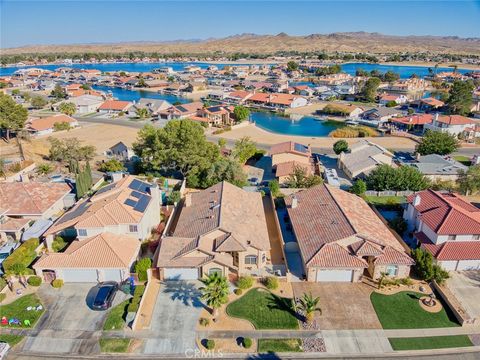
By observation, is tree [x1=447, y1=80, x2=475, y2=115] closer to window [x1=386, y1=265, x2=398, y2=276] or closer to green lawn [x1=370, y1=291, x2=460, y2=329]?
window [x1=386, y1=265, x2=398, y2=276]

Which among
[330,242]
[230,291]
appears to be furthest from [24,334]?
[330,242]

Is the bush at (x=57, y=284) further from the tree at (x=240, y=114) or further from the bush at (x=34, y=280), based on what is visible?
the tree at (x=240, y=114)

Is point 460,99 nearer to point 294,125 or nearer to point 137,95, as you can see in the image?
point 294,125

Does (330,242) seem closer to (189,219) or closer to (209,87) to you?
(189,219)

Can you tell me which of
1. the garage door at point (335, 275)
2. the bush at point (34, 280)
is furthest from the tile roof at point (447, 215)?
the bush at point (34, 280)

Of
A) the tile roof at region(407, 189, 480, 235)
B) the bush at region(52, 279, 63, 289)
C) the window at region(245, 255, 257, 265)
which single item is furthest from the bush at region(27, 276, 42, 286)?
the tile roof at region(407, 189, 480, 235)

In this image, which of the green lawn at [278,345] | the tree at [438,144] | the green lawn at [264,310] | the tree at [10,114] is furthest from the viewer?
the tree at [438,144]

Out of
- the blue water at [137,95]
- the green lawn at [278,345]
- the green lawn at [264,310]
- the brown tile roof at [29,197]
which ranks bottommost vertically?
the blue water at [137,95]
